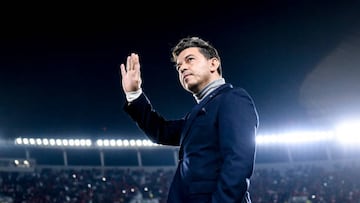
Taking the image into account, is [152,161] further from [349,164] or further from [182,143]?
[182,143]

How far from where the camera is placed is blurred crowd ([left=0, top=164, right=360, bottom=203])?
2155cm

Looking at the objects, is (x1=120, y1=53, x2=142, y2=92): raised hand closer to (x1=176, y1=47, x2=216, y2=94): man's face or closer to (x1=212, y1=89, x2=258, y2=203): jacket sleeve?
(x1=176, y1=47, x2=216, y2=94): man's face

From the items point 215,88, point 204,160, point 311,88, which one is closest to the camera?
point 204,160

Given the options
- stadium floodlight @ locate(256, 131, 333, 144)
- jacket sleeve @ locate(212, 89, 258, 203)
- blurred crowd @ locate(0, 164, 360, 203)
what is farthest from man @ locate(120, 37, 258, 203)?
stadium floodlight @ locate(256, 131, 333, 144)

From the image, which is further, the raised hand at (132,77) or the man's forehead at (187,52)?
the raised hand at (132,77)

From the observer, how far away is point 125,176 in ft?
84.4

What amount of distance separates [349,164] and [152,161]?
13.4 metres

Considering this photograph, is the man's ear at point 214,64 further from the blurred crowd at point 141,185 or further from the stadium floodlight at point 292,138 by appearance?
the stadium floodlight at point 292,138

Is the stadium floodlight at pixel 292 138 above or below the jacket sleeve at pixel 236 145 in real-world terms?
above

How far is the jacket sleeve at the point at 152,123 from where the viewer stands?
249cm

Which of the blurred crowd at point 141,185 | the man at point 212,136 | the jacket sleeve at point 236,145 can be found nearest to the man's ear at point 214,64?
the man at point 212,136

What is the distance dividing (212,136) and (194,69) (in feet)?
1.28

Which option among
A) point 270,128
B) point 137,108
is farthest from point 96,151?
point 137,108

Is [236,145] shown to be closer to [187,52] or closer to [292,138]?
[187,52]
